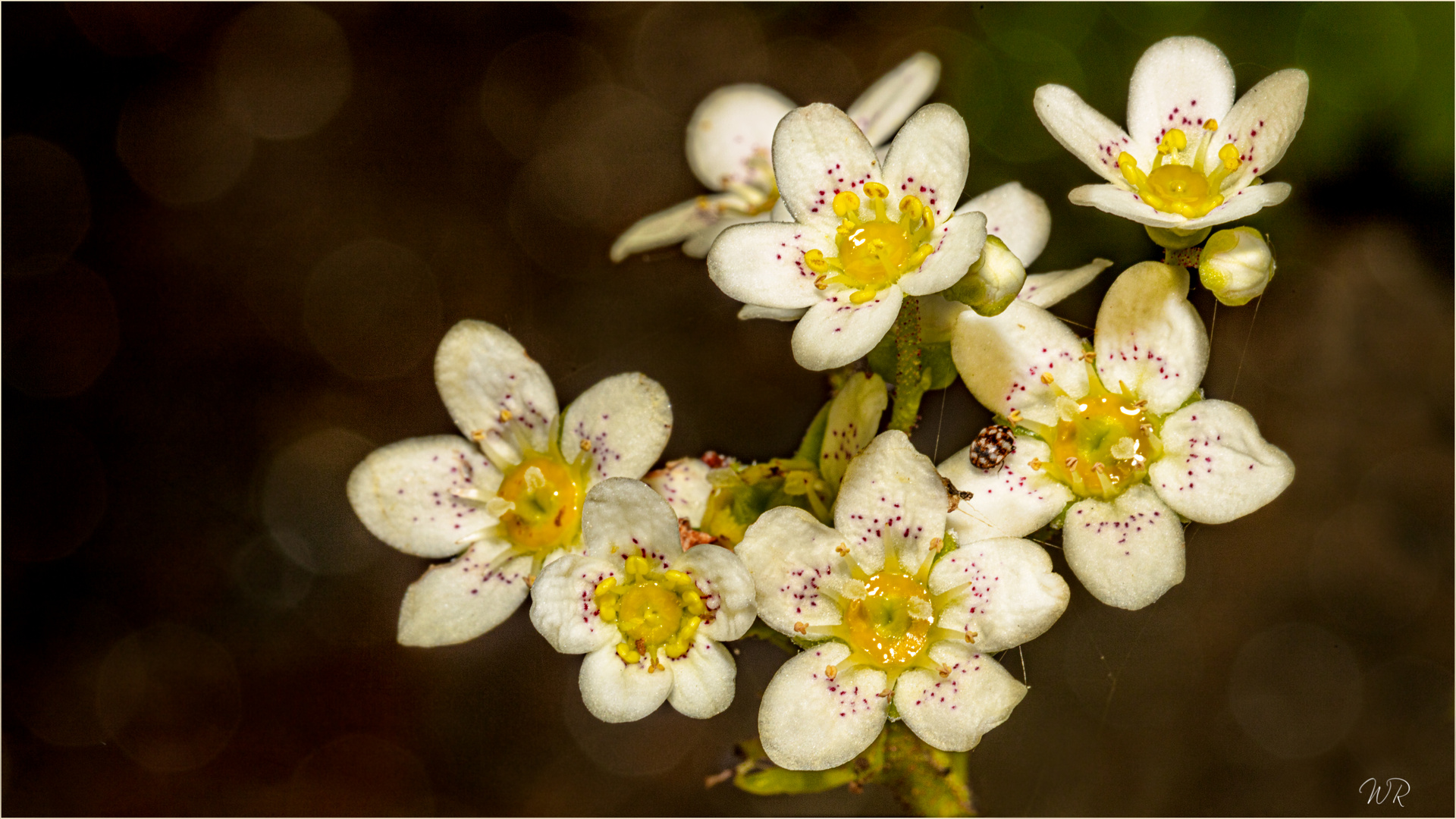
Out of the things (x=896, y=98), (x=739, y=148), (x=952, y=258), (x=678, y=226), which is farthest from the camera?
(x=739, y=148)

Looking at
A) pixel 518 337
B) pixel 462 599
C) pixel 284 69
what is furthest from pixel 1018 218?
pixel 284 69

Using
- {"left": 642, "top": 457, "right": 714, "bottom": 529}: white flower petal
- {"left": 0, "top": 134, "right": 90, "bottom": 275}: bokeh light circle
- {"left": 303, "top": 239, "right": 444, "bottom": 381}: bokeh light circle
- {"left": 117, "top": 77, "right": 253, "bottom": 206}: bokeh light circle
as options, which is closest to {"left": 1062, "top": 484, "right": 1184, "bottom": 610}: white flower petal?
{"left": 642, "top": 457, "right": 714, "bottom": 529}: white flower petal

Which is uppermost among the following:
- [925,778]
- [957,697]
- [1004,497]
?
[1004,497]

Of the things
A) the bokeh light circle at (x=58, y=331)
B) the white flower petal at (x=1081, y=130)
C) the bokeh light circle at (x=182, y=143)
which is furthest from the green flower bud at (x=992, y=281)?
the bokeh light circle at (x=58, y=331)

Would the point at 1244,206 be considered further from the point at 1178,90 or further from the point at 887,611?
the point at 887,611

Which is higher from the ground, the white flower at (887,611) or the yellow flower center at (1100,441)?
the yellow flower center at (1100,441)

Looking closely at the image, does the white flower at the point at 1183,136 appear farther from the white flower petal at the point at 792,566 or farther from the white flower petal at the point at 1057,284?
the white flower petal at the point at 792,566

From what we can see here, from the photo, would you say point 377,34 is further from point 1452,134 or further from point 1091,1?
point 1452,134
